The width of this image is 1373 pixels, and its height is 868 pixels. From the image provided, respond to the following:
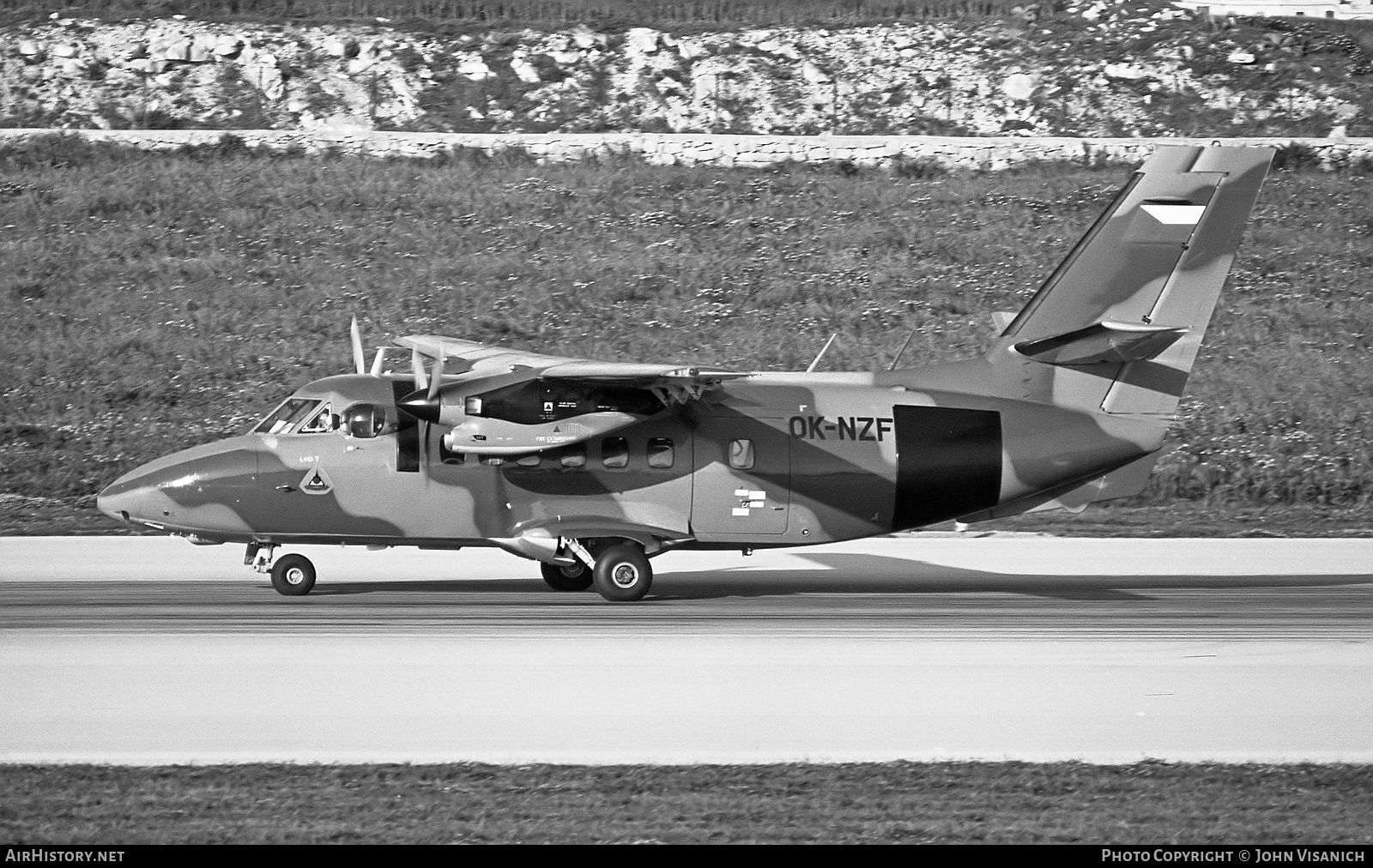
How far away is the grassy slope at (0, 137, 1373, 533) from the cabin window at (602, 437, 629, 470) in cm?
1435

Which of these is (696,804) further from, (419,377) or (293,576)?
(293,576)

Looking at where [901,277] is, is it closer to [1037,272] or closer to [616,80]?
[1037,272]

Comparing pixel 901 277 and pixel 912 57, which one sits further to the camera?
pixel 912 57

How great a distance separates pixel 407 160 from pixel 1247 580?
31.4 m

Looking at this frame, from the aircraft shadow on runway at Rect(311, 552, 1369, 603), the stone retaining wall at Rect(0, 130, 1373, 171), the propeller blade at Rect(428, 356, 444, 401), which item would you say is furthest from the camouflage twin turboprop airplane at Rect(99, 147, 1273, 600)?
the stone retaining wall at Rect(0, 130, 1373, 171)

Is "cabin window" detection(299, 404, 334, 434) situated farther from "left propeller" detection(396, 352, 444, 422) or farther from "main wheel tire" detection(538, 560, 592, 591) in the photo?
"main wheel tire" detection(538, 560, 592, 591)

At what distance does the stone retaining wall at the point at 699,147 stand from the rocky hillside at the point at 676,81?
3.28 meters

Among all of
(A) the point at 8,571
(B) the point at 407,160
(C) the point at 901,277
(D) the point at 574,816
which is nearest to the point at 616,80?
(B) the point at 407,160

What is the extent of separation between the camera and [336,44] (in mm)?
51125

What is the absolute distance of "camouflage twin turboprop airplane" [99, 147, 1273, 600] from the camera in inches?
691

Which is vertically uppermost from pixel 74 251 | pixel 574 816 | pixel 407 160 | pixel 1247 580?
pixel 407 160

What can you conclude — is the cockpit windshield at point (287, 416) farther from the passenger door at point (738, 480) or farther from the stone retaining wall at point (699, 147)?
the stone retaining wall at point (699, 147)

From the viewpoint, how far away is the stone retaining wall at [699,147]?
44656 millimetres
